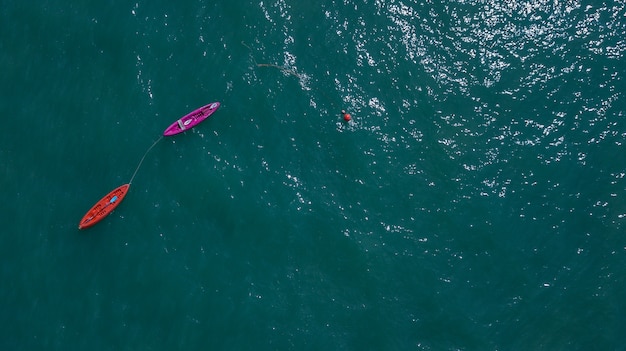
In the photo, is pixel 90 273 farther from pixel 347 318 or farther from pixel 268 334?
pixel 347 318

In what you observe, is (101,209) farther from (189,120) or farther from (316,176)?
(316,176)

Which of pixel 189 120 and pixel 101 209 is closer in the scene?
pixel 101 209

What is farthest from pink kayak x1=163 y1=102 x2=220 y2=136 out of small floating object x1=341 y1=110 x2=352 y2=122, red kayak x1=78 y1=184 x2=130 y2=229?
small floating object x1=341 y1=110 x2=352 y2=122

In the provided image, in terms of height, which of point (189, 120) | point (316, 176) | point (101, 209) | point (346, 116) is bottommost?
point (316, 176)

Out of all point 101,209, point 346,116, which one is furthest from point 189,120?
point 346,116

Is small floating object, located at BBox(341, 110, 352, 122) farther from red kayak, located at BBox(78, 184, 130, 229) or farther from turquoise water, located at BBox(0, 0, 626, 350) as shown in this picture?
red kayak, located at BBox(78, 184, 130, 229)

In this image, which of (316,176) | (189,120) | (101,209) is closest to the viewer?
(101,209)
